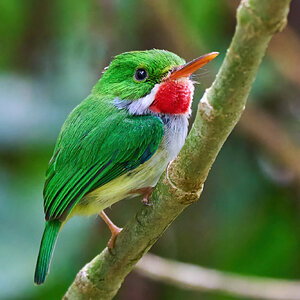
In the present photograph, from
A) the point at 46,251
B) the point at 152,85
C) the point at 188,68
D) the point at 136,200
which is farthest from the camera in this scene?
the point at 136,200

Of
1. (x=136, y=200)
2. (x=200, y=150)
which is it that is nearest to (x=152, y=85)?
(x=200, y=150)

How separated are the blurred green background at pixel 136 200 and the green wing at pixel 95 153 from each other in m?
1.06

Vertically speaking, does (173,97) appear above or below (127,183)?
above

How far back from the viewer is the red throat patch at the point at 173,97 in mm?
2580

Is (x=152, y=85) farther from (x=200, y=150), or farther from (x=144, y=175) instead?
(x=200, y=150)

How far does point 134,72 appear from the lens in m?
2.73

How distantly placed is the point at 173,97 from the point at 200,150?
905 mm

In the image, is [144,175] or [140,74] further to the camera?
[140,74]

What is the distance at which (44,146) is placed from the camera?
3.88m

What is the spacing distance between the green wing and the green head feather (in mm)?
133

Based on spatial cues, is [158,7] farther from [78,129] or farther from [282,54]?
[78,129]

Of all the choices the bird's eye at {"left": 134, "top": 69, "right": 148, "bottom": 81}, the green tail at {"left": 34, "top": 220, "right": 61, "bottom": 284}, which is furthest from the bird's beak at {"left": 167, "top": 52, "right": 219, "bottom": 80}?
the green tail at {"left": 34, "top": 220, "right": 61, "bottom": 284}

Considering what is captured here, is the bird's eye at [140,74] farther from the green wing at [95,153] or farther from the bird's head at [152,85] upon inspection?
the green wing at [95,153]

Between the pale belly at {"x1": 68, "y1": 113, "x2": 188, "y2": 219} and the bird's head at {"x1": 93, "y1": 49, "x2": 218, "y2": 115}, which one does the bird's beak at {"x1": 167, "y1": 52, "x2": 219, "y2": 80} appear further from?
the pale belly at {"x1": 68, "y1": 113, "x2": 188, "y2": 219}
